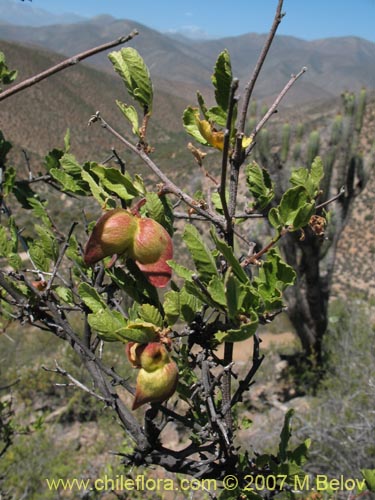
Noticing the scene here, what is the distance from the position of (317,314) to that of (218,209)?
5.42 metres

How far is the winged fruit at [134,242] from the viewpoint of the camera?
2.60ft

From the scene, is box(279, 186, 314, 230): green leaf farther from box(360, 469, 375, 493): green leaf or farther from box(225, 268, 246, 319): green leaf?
box(360, 469, 375, 493): green leaf

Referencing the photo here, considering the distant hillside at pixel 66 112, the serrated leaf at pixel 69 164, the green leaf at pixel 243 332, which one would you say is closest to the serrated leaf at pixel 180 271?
the green leaf at pixel 243 332

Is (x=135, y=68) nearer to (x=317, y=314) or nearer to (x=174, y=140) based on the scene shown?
(x=317, y=314)

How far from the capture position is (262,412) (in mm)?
6102

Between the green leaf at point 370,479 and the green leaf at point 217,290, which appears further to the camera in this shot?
the green leaf at point 370,479

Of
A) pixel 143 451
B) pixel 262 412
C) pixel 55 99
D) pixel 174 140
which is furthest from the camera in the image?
pixel 174 140

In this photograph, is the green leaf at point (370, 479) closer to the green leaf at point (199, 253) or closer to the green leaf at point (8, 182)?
the green leaf at point (199, 253)

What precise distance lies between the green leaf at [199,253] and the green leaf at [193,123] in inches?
11.3

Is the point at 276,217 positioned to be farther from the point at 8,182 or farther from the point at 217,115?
the point at 8,182

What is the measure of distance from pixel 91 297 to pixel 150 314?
0.58 ft

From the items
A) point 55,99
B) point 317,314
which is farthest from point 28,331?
point 55,99

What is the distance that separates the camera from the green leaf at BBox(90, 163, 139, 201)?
0.89 m

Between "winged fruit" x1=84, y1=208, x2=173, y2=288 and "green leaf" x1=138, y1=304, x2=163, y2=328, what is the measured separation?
0.05 meters
